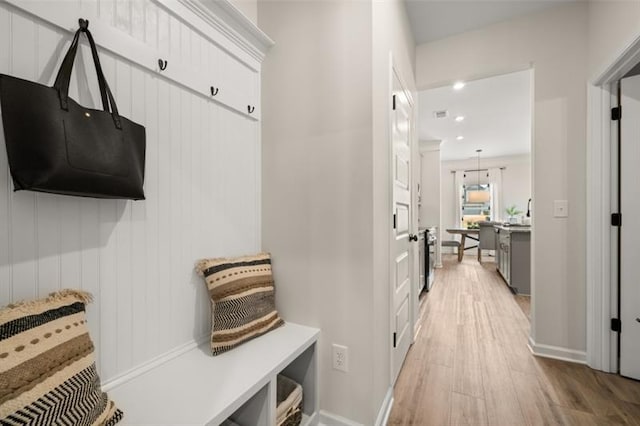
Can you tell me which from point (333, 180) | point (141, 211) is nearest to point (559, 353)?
point (333, 180)

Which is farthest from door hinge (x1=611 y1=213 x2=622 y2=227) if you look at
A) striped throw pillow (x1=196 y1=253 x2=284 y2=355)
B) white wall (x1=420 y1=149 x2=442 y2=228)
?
white wall (x1=420 y1=149 x2=442 y2=228)

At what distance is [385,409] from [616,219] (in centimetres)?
201

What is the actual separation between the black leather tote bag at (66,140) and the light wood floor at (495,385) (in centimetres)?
178

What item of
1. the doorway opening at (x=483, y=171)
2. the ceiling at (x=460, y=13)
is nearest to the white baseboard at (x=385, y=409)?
the doorway opening at (x=483, y=171)

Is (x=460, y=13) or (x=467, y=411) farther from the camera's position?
(x=460, y=13)

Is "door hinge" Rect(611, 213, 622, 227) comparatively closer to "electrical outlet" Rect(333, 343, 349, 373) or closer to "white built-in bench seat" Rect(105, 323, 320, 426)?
Result: "electrical outlet" Rect(333, 343, 349, 373)

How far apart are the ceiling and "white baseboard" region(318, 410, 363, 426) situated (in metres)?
2.83

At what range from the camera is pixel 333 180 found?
57.5 inches

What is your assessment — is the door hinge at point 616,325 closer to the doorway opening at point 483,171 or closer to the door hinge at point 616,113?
the doorway opening at point 483,171

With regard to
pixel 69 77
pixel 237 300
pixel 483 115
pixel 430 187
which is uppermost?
pixel 483 115

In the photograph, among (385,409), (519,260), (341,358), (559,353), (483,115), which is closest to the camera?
(341,358)

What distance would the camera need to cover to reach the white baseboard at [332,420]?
1.40 m

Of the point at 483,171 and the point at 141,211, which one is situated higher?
the point at 483,171

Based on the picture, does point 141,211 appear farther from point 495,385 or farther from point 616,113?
point 616,113
